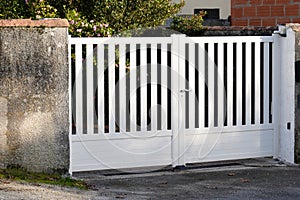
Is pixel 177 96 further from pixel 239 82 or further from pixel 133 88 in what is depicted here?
pixel 239 82

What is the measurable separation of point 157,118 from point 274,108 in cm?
164

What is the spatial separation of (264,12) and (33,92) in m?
4.69

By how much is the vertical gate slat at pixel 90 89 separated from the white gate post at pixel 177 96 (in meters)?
1.04

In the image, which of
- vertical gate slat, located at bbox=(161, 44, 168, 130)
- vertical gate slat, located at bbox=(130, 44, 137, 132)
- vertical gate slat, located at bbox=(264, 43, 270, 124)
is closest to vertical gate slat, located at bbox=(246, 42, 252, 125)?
vertical gate slat, located at bbox=(264, 43, 270, 124)

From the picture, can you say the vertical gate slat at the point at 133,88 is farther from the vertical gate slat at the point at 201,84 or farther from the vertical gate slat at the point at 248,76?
the vertical gate slat at the point at 248,76

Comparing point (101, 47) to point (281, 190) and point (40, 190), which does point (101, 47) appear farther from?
point (281, 190)

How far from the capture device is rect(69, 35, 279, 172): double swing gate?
9.48 m

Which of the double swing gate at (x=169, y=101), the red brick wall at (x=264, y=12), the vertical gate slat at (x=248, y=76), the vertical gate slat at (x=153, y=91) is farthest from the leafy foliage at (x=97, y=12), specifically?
the vertical gate slat at (x=248, y=76)

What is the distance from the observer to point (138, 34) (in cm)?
1176

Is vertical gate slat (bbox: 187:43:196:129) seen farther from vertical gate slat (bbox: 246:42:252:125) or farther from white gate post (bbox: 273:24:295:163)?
white gate post (bbox: 273:24:295:163)

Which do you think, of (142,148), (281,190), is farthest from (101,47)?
(281,190)

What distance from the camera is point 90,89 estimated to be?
9422 mm

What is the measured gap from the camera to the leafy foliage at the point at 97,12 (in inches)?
429

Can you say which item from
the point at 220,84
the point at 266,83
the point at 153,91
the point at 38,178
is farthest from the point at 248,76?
the point at 38,178
